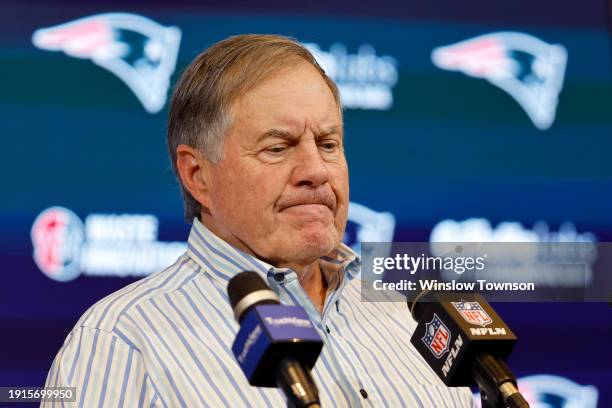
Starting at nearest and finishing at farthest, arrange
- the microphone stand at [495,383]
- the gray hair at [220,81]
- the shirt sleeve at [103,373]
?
the microphone stand at [495,383]
the shirt sleeve at [103,373]
the gray hair at [220,81]

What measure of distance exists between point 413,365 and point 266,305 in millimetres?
843

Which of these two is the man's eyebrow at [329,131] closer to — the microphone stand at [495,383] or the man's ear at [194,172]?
the man's ear at [194,172]

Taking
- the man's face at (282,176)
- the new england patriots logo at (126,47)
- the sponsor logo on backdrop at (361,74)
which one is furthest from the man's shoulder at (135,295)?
the sponsor logo on backdrop at (361,74)

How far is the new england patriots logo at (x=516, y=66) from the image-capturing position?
9.80ft

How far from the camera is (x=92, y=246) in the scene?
2699mm

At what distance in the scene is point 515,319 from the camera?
118 inches

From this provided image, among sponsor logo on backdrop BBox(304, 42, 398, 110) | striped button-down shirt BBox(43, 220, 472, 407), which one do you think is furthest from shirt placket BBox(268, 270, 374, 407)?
sponsor logo on backdrop BBox(304, 42, 398, 110)

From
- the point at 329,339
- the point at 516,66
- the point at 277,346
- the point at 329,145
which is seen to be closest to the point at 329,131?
the point at 329,145

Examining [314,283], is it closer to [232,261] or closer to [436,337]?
[232,261]

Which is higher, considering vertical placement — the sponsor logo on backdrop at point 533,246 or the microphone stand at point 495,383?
the sponsor logo on backdrop at point 533,246

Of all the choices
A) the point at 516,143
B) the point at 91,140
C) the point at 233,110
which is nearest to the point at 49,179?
the point at 91,140

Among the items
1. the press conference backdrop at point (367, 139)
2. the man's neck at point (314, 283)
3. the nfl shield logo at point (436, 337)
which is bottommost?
the nfl shield logo at point (436, 337)

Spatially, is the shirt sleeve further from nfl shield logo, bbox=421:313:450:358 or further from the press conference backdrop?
the press conference backdrop

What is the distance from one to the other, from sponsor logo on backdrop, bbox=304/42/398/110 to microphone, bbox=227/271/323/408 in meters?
1.67
